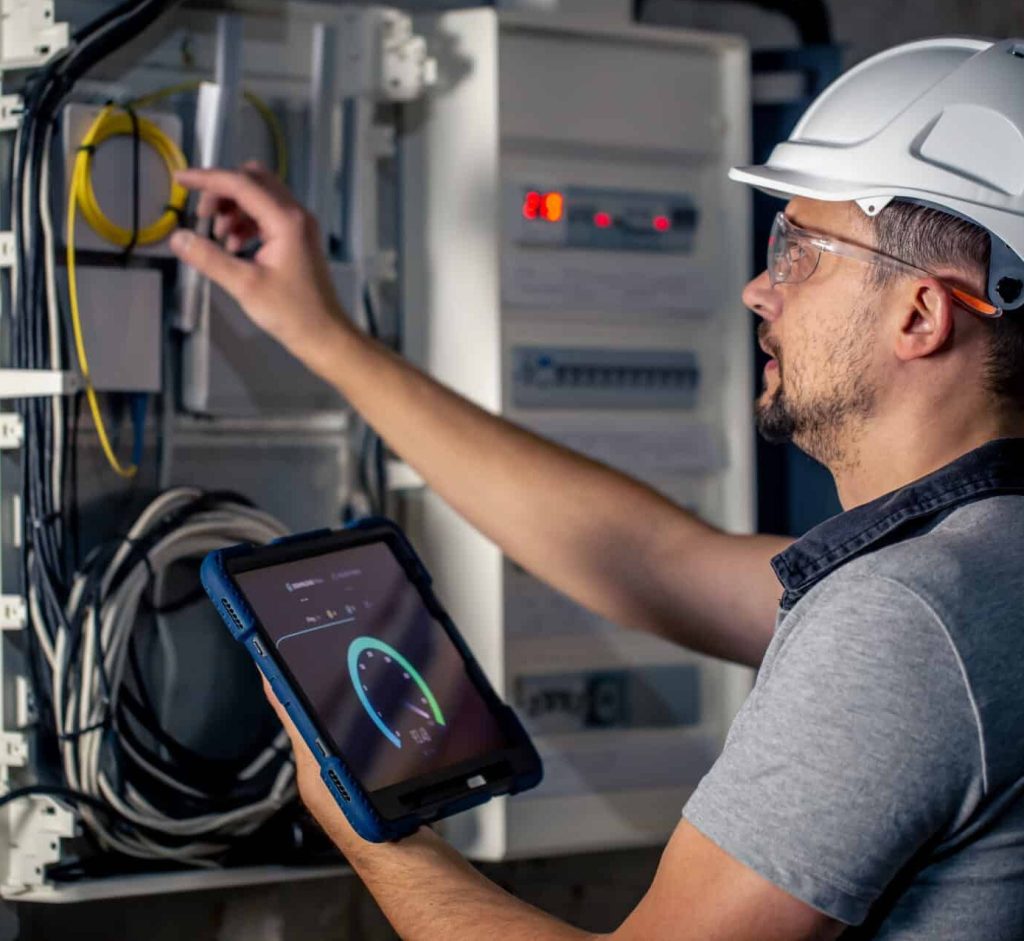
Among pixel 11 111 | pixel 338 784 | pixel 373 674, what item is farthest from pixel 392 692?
pixel 11 111

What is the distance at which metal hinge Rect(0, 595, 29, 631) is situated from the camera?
1799mm

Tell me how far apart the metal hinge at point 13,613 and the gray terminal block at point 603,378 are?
0.66 meters

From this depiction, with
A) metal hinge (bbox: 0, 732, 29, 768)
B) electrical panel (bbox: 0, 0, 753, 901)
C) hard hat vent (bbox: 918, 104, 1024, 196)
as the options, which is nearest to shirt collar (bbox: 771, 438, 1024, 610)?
hard hat vent (bbox: 918, 104, 1024, 196)

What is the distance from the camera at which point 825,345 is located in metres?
1.43

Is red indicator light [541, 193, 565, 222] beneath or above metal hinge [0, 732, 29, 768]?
above

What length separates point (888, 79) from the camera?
1423mm

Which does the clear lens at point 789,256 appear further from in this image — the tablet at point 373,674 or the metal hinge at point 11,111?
the metal hinge at point 11,111

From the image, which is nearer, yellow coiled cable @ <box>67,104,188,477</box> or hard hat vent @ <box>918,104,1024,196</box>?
hard hat vent @ <box>918,104,1024,196</box>

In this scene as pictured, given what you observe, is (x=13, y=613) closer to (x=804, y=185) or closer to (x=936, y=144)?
(x=804, y=185)

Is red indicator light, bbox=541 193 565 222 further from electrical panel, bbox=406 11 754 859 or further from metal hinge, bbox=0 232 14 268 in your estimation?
metal hinge, bbox=0 232 14 268

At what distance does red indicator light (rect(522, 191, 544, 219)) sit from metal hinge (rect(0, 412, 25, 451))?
2.26 ft

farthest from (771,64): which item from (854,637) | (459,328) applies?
(854,637)

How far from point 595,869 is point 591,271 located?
2.82 feet

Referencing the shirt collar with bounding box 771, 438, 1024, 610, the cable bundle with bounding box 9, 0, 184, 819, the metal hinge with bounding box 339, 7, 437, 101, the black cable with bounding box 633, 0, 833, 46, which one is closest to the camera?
the shirt collar with bounding box 771, 438, 1024, 610
